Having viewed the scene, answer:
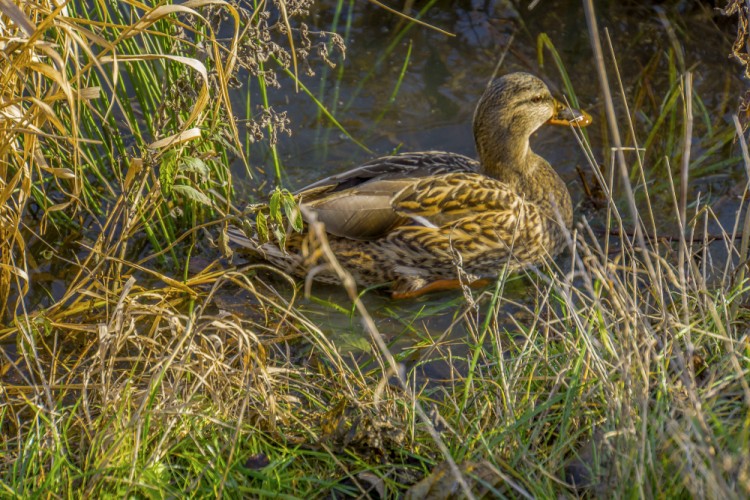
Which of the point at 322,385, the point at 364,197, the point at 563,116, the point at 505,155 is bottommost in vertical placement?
the point at 322,385

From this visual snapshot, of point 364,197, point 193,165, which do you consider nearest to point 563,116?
point 364,197

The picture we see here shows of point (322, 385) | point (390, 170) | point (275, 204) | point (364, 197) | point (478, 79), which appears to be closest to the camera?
point (275, 204)

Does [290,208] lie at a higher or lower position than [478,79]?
higher

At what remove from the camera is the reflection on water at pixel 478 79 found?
17.5 ft

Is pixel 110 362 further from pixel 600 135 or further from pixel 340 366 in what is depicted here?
pixel 600 135

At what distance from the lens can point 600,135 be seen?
→ 5496 mm

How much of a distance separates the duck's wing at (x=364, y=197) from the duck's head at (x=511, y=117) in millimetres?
341

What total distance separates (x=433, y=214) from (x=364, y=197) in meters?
0.34

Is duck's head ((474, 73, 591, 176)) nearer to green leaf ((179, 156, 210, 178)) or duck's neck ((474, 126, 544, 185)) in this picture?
duck's neck ((474, 126, 544, 185))

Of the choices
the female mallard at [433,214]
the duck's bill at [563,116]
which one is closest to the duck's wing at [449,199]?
the female mallard at [433,214]

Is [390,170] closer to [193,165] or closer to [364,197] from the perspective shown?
[364,197]

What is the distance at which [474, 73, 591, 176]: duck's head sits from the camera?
4844 millimetres

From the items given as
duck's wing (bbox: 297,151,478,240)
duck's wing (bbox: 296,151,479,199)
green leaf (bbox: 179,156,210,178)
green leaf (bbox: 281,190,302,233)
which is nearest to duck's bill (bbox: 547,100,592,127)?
duck's wing (bbox: 296,151,479,199)

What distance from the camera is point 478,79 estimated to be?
5836mm
